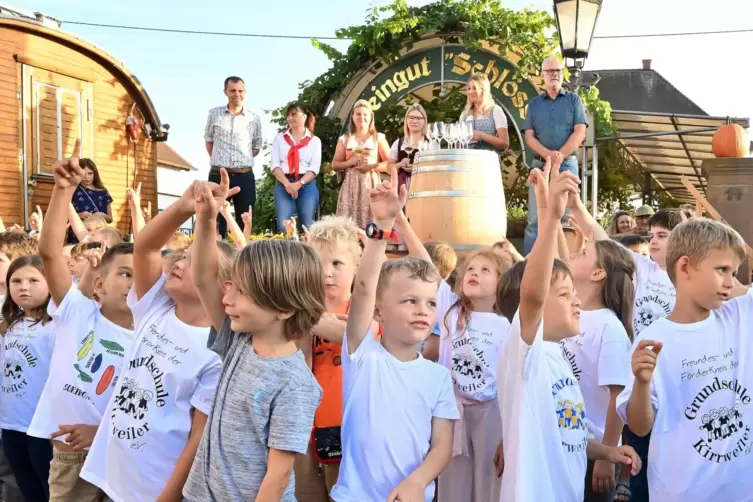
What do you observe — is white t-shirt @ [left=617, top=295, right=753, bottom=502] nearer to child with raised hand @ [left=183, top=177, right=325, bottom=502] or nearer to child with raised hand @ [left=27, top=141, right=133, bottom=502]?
child with raised hand @ [left=183, top=177, right=325, bottom=502]

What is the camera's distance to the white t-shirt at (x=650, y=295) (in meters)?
3.91

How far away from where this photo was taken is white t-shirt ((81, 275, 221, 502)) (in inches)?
99.8

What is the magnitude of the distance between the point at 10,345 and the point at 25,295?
0.29 m

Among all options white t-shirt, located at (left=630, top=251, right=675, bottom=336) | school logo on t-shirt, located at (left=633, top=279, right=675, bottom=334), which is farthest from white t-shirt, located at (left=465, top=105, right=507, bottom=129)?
school logo on t-shirt, located at (left=633, top=279, right=675, bottom=334)

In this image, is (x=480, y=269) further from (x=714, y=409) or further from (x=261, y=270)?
(x=261, y=270)

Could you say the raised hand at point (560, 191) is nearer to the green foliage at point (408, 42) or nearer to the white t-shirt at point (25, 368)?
the white t-shirt at point (25, 368)

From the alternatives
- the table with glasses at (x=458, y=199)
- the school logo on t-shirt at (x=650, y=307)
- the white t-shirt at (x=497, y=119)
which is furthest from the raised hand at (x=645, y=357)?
the white t-shirt at (x=497, y=119)

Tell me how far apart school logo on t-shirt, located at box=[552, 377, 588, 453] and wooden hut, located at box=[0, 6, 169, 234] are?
32.4 ft

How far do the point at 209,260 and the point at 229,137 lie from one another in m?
5.13

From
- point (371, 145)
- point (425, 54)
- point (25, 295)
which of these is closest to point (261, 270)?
point (25, 295)

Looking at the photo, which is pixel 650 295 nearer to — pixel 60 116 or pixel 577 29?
pixel 577 29

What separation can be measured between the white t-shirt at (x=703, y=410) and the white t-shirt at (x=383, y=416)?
73cm

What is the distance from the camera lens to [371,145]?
6.80 meters

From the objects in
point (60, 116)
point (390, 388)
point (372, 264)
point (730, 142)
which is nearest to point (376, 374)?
point (390, 388)
